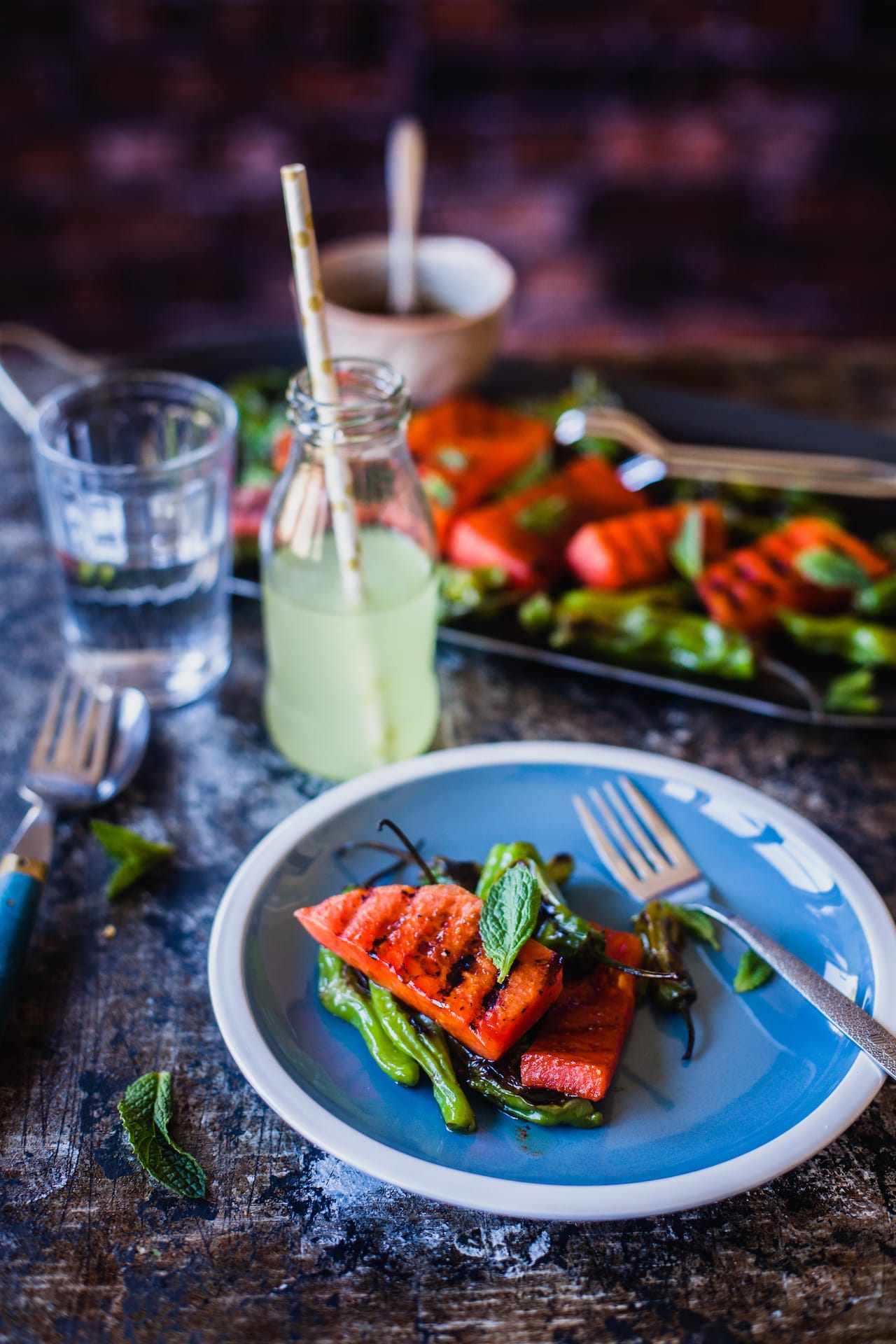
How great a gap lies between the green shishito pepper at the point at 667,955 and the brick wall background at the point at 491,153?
307 centimetres

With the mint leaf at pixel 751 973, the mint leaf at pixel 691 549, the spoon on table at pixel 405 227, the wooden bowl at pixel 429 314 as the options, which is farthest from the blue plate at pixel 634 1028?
the spoon on table at pixel 405 227

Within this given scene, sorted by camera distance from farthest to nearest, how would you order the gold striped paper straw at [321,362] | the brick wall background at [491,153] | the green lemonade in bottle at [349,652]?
the brick wall background at [491,153] < the green lemonade in bottle at [349,652] < the gold striped paper straw at [321,362]

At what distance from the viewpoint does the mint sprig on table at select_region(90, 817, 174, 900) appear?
47.6 inches

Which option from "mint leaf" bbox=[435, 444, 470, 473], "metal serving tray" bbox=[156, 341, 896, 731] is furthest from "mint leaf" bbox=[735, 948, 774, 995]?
"mint leaf" bbox=[435, 444, 470, 473]

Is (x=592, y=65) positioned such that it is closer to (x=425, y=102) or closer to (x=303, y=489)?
(x=425, y=102)

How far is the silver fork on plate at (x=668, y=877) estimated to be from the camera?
0.95 m

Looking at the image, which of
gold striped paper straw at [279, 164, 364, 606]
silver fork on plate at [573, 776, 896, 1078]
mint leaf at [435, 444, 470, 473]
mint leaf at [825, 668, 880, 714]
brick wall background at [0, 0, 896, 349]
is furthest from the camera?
brick wall background at [0, 0, 896, 349]

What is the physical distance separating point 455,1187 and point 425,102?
11.2 ft

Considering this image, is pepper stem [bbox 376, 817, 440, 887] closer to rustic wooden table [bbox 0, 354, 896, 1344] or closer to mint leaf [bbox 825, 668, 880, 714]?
rustic wooden table [bbox 0, 354, 896, 1344]

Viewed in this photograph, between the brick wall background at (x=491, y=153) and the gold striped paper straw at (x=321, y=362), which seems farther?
→ the brick wall background at (x=491, y=153)

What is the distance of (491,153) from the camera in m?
3.61

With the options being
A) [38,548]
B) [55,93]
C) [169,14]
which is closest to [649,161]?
[169,14]

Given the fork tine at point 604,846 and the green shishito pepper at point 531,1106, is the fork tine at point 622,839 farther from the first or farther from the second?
the green shishito pepper at point 531,1106

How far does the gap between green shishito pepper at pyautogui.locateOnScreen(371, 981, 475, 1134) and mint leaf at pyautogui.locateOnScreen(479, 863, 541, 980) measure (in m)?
0.08
